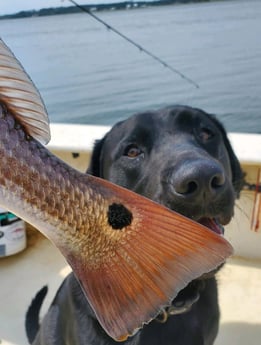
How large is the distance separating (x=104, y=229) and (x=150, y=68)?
13.7m

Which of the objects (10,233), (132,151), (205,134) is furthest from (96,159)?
(10,233)

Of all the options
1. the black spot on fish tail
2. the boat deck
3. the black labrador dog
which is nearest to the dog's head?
the black labrador dog

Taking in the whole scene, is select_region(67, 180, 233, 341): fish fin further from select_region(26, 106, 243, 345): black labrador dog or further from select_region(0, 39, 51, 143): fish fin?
select_region(26, 106, 243, 345): black labrador dog

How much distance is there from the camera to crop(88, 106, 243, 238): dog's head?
128cm

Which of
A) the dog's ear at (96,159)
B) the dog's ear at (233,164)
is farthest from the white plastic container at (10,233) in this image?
the dog's ear at (233,164)

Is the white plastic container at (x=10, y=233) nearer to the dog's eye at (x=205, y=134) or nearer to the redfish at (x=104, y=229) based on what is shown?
the dog's eye at (x=205, y=134)

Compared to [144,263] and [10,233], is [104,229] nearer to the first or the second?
[144,263]

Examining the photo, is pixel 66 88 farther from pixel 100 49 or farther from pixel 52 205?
pixel 52 205

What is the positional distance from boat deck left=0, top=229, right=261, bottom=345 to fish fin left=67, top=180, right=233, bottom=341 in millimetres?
1437

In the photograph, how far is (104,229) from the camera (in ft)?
2.31

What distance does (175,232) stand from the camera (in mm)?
669

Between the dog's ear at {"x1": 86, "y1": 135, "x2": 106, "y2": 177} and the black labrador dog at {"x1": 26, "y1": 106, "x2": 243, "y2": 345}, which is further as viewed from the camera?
the dog's ear at {"x1": 86, "y1": 135, "x2": 106, "y2": 177}

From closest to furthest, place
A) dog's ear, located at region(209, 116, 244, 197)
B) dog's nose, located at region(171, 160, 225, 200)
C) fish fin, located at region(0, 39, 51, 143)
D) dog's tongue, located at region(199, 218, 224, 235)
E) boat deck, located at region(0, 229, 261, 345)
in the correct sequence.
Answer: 1. fish fin, located at region(0, 39, 51, 143)
2. dog's nose, located at region(171, 160, 225, 200)
3. dog's tongue, located at region(199, 218, 224, 235)
4. dog's ear, located at region(209, 116, 244, 197)
5. boat deck, located at region(0, 229, 261, 345)

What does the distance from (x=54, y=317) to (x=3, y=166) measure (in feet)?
3.69
